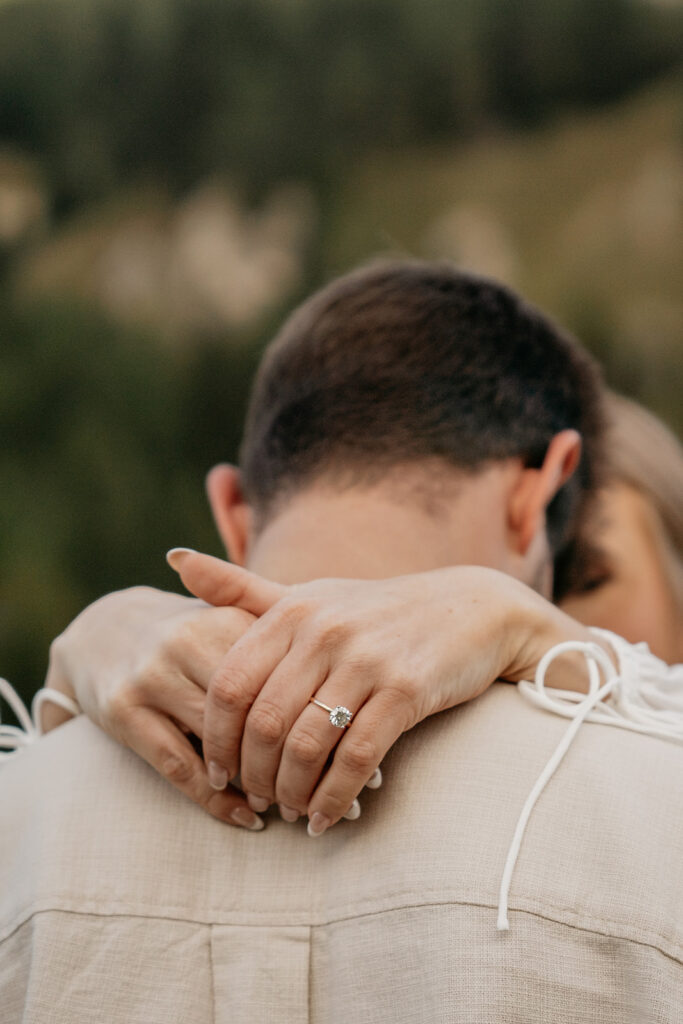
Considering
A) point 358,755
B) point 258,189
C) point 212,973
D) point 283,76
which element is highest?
point 283,76

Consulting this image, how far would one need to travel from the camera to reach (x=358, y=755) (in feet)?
1.41

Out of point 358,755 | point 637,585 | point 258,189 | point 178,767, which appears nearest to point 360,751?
point 358,755

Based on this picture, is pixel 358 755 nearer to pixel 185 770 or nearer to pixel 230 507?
pixel 185 770

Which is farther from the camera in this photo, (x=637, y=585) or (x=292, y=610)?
(x=637, y=585)

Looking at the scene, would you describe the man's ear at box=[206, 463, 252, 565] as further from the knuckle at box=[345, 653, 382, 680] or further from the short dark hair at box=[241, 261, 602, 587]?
the knuckle at box=[345, 653, 382, 680]

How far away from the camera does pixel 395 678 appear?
0.43 metres

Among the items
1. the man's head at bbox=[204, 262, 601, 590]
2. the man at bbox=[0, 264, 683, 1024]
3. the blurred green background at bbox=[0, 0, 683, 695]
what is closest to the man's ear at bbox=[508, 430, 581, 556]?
the man's head at bbox=[204, 262, 601, 590]

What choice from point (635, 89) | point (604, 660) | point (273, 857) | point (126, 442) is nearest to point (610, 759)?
point (604, 660)

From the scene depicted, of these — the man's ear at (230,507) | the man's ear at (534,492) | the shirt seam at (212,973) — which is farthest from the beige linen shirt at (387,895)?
the man's ear at (230,507)

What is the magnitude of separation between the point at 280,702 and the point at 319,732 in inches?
0.9

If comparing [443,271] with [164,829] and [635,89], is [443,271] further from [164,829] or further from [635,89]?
[635,89]

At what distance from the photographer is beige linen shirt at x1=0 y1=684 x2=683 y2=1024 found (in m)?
0.41

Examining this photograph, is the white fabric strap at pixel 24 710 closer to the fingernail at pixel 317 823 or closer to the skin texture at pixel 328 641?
the skin texture at pixel 328 641

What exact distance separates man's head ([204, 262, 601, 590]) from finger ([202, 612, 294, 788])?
5.6 inches
